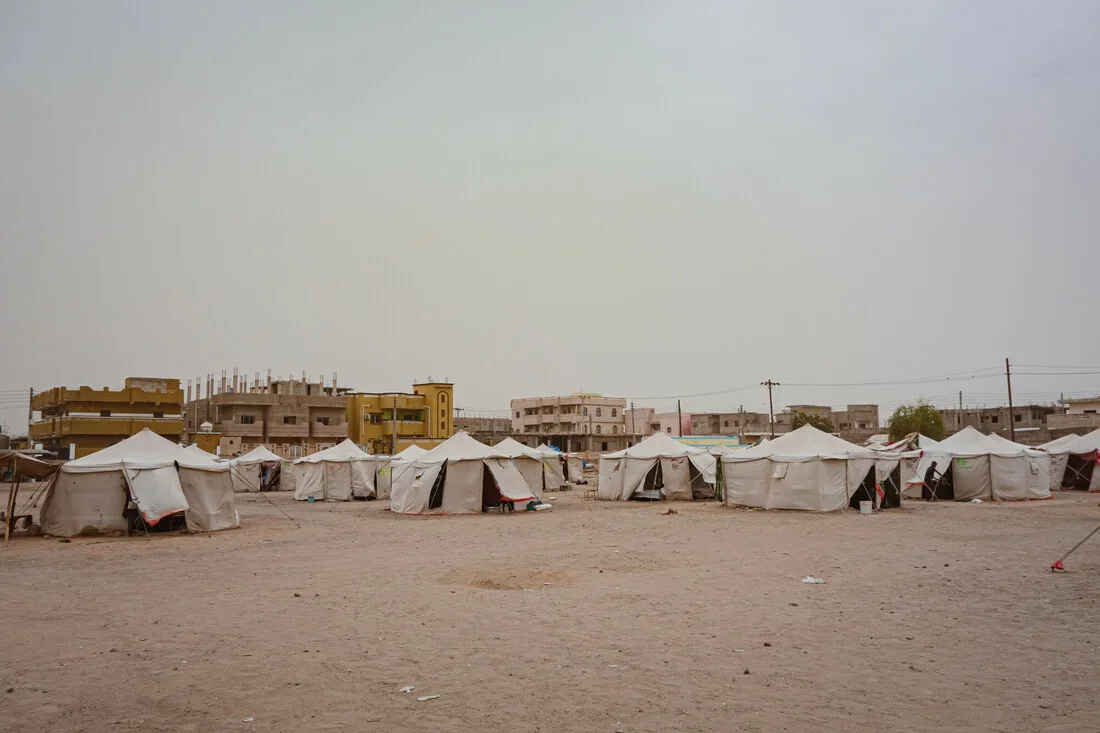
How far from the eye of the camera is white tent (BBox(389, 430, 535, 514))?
28.0 m

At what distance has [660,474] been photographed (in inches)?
1364

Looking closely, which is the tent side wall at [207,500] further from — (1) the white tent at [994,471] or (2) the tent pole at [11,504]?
(1) the white tent at [994,471]

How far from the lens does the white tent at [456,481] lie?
27969 mm

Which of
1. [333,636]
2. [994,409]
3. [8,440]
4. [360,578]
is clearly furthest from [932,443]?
[8,440]

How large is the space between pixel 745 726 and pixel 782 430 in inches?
3532

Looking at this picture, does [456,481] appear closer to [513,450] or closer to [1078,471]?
[513,450]

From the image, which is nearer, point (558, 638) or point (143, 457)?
point (558, 638)

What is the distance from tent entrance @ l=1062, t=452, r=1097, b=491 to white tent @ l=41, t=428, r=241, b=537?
3751 cm

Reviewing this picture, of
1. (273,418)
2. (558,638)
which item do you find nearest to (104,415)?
(273,418)

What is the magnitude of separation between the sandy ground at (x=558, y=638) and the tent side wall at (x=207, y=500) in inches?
175

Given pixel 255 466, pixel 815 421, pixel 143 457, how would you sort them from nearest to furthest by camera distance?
pixel 143 457 < pixel 255 466 < pixel 815 421

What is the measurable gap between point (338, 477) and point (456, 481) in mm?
11228

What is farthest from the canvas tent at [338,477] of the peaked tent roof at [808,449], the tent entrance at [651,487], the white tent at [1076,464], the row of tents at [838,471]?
the white tent at [1076,464]

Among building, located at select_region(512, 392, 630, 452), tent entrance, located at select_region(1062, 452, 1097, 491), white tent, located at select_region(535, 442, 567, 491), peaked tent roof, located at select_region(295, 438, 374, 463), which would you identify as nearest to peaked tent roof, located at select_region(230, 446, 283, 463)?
peaked tent roof, located at select_region(295, 438, 374, 463)
